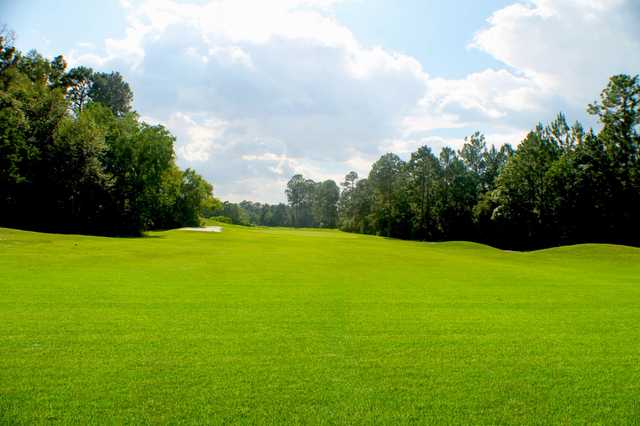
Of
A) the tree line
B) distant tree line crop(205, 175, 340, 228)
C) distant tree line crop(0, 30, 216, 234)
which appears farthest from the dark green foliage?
distant tree line crop(205, 175, 340, 228)

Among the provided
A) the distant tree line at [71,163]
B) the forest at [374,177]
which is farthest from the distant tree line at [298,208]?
the distant tree line at [71,163]

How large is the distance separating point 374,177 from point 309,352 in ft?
275

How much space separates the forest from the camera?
45625 mm

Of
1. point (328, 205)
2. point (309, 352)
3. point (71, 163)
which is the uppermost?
point (328, 205)

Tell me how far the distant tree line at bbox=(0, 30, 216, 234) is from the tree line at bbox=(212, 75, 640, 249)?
41.6 metres

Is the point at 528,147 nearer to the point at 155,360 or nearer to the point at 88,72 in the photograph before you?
the point at 155,360

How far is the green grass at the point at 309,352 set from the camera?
18.1 ft

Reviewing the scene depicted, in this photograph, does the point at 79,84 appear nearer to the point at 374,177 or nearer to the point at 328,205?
the point at 374,177

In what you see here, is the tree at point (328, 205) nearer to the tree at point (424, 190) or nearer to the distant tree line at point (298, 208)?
the distant tree line at point (298, 208)

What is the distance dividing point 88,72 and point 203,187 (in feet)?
95.5

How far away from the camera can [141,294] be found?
12906 mm

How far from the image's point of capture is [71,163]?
45500mm

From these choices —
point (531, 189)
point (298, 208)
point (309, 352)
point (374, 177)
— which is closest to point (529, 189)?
point (531, 189)

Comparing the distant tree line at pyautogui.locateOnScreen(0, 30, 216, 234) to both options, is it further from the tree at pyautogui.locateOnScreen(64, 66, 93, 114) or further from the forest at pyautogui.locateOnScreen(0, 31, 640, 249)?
the tree at pyautogui.locateOnScreen(64, 66, 93, 114)
